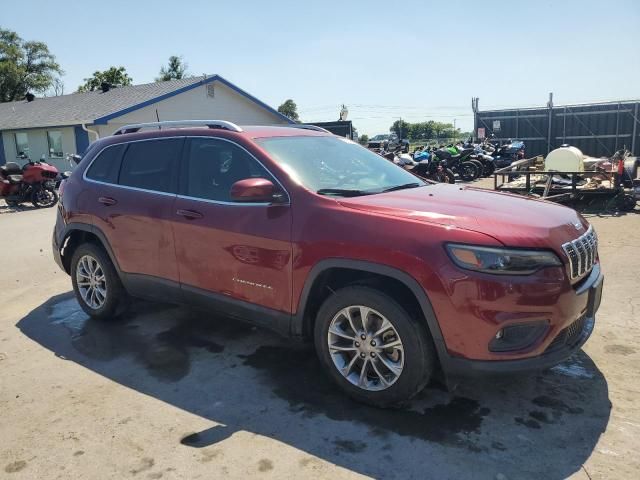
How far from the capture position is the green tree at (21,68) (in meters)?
41.5

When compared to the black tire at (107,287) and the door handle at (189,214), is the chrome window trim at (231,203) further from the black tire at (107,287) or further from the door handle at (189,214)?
the black tire at (107,287)

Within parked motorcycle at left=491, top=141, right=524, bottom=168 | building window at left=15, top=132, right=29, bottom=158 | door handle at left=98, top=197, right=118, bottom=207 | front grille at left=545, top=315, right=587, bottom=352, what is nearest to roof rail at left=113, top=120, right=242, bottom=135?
door handle at left=98, top=197, right=118, bottom=207

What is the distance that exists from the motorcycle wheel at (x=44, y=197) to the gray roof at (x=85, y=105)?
5930mm

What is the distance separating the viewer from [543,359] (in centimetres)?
288

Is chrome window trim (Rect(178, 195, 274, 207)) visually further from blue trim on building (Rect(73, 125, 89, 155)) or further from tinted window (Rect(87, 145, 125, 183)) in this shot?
blue trim on building (Rect(73, 125, 89, 155))

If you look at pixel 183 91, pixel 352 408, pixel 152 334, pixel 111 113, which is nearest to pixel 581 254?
pixel 352 408

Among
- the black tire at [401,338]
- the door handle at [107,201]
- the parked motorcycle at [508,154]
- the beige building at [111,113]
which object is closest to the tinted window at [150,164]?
the door handle at [107,201]

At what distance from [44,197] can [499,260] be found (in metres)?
15.2

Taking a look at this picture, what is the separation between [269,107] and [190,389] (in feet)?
74.6

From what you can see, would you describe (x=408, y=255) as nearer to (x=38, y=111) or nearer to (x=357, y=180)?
(x=357, y=180)

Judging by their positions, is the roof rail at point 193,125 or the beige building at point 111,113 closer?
the roof rail at point 193,125

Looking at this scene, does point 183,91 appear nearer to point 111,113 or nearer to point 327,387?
point 111,113

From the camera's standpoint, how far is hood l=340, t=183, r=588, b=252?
289cm

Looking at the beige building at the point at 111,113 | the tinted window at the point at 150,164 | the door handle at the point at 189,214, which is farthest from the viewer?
the beige building at the point at 111,113
